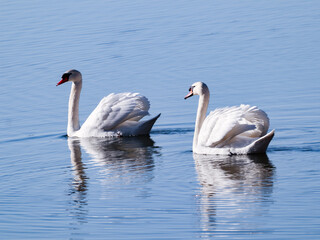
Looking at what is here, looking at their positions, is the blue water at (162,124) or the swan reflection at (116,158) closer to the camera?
the blue water at (162,124)

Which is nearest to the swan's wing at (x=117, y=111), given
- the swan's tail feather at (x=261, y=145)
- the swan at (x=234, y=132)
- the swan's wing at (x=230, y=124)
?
the swan at (x=234, y=132)

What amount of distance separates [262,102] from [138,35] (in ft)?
36.7

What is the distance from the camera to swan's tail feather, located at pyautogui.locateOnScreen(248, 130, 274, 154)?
13145 millimetres

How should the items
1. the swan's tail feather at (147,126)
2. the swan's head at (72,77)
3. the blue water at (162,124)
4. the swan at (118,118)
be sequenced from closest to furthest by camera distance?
the blue water at (162,124) < the swan's tail feather at (147,126) < the swan at (118,118) < the swan's head at (72,77)

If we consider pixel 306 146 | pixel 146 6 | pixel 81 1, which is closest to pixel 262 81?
pixel 306 146

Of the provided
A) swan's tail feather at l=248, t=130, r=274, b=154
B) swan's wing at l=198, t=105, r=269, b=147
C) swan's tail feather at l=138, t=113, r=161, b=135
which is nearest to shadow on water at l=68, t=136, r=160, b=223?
swan's tail feather at l=138, t=113, r=161, b=135

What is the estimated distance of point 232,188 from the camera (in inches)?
459

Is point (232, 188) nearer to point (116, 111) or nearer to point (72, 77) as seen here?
point (116, 111)

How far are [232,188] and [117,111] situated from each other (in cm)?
519

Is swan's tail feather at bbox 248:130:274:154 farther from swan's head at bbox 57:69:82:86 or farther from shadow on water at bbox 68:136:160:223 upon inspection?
swan's head at bbox 57:69:82:86

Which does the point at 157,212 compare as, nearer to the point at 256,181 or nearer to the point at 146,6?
the point at 256,181

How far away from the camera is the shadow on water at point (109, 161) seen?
39.4 feet

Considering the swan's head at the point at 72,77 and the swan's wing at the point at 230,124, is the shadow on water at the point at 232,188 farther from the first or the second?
the swan's head at the point at 72,77

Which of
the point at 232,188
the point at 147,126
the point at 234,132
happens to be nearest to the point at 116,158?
the point at 147,126
